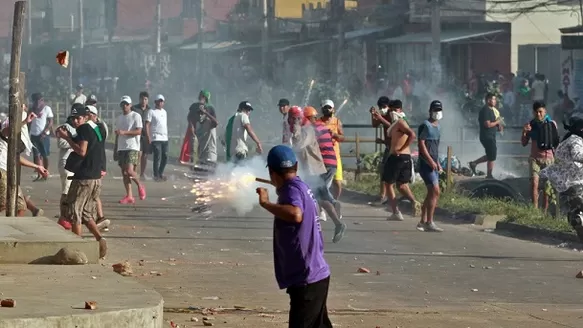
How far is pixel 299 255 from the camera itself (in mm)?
8227

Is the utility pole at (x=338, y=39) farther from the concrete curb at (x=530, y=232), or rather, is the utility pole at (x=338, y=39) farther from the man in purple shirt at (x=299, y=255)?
the man in purple shirt at (x=299, y=255)

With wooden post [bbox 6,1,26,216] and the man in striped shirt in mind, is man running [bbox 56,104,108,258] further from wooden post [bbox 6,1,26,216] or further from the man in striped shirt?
the man in striped shirt

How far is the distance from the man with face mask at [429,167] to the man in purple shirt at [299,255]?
9.27m

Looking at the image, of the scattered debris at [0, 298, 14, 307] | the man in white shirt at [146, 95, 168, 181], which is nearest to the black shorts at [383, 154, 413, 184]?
the man in white shirt at [146, 95, 168, 181]

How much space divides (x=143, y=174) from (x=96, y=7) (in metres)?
53.6

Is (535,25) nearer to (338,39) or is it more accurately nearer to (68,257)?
(338,39)

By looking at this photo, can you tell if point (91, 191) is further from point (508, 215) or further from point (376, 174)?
point (376, 174)

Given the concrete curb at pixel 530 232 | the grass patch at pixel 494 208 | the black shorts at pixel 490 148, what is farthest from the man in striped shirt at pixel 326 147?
the black shorts at pixel 490 148

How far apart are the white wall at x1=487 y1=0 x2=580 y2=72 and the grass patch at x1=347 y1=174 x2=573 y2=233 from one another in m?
25.1

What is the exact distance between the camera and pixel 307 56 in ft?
190

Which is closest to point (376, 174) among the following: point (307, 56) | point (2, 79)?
point (307, 56)

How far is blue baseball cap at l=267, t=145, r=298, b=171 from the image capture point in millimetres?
8352

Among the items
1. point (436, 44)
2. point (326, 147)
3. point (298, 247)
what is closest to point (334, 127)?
point (326, 147)

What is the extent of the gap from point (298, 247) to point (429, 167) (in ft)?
31.5
